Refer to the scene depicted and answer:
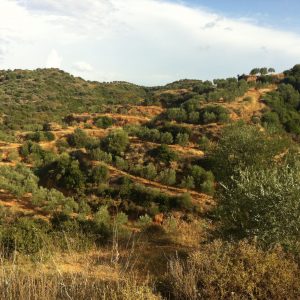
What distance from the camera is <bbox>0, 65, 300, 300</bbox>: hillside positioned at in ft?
24.6

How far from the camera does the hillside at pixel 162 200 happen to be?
7488 millimetres

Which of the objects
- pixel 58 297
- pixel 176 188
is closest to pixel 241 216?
pixel 58 297

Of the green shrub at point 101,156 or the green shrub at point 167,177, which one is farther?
the green shrub at point 101,156

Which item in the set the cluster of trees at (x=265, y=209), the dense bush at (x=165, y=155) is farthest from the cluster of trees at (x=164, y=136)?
the cluster of trees at (x=265, y=209)

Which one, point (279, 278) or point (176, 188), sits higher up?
point (279, 278)

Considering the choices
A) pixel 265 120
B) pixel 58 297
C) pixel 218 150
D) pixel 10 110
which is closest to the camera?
pixel 58 297

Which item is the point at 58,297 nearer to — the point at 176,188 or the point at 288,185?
the point at 288,185

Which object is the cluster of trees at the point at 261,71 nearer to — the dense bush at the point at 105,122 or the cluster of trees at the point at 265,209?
the dense bush at the point at 105,122

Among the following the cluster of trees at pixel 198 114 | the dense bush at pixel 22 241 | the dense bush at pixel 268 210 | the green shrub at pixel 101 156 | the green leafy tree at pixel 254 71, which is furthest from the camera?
the green leafy tree at pixel 254 71

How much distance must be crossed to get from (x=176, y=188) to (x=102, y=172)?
20.3 feet

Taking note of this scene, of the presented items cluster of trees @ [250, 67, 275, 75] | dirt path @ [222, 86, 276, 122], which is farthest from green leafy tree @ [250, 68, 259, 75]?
dirt path @ [222, 86, 276, 122]

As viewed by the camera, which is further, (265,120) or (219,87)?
(219,87)

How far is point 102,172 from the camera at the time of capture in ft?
110

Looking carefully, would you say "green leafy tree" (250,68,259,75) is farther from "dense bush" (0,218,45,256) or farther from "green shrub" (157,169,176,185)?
"dense bush" (0,218,45,256)
